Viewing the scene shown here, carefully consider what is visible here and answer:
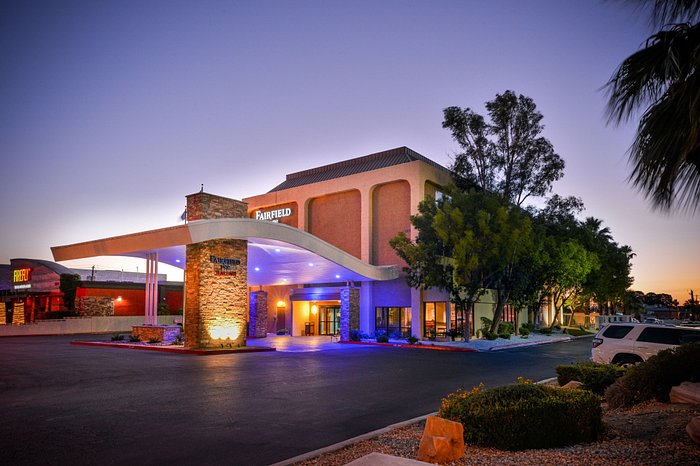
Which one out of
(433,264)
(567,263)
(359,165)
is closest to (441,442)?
(433,264)

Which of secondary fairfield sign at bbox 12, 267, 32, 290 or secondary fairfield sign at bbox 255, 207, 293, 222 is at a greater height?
secondary fairfield sign at bbox 255, 207, 293, 222

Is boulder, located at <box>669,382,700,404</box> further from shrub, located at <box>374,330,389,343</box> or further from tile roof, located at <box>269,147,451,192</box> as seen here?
tile roof, located at <box>269,147,451,192</box>

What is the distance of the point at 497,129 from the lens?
36562 mm

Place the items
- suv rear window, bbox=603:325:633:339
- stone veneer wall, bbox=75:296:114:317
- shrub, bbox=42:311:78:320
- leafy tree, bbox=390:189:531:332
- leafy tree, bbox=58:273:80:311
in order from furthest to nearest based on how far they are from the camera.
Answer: leafy tree, bbox=58:273:80:311
stone veneer wall, bbox=75:296:114:317
shrub, bbox=42:311:78:320
leafy tree, bbox=390:189:531:332
suv rear window, bbox=603:325:633:339

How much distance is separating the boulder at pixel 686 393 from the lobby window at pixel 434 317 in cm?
2592

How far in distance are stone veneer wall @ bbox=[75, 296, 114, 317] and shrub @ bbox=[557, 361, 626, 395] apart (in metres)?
41.7

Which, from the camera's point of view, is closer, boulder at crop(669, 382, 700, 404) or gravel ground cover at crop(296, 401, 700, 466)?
gravel ground cover at crop(296, 401, 700, 466)

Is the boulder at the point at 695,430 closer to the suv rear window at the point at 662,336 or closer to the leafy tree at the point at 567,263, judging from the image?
the suv rear window at the point at 662,336

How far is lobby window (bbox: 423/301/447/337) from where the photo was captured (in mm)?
33688

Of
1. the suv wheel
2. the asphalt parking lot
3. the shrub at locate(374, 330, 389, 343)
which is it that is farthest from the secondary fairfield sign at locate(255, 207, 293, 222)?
the suv wheel

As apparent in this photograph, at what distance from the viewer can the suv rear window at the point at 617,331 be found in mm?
14789

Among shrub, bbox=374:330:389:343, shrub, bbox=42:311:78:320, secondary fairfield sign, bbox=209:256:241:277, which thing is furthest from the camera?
shrub, bbox=42:311:78:320

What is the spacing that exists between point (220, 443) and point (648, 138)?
6.59m

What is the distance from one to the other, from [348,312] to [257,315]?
6371 mm
